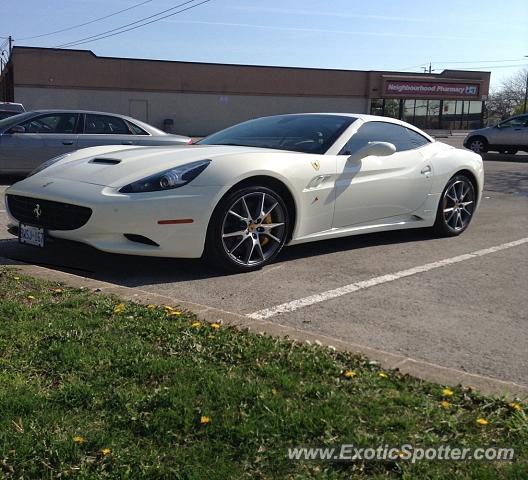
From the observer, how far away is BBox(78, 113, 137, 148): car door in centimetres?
1063

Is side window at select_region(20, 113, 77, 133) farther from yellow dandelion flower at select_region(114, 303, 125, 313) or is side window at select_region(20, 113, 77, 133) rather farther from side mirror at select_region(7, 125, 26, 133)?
yellow dandelion flower at select_region(114, 303, 125, 313)

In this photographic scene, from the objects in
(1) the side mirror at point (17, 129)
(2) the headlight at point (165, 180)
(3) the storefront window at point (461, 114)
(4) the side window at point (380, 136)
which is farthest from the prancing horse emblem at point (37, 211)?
(3) the storefront window at point (461, 114)

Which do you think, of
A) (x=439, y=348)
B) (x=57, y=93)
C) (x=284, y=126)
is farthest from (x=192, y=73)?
(x=439, y=348)

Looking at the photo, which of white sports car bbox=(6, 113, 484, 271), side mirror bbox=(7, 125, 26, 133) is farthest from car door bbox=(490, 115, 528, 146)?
side mirror bbox=(7, 125, 26, 133)

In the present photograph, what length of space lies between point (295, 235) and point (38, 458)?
3422 mm

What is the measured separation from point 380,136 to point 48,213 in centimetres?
318

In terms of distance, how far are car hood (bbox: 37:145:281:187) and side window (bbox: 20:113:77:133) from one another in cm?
519

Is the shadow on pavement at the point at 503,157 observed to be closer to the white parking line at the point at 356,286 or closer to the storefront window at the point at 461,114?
the white parking line at the point at 356,286

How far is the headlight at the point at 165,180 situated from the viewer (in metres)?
4.81

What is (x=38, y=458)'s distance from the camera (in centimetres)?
231

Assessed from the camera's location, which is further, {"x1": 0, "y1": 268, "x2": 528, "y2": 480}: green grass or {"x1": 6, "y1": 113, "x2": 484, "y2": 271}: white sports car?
{"x1": 6, "y1": 113, "x2": 484, "y2": 271}: white sports car

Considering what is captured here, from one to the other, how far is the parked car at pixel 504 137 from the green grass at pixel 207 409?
19.4 meters

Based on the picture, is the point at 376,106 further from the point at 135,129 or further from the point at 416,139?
the point at 416,139

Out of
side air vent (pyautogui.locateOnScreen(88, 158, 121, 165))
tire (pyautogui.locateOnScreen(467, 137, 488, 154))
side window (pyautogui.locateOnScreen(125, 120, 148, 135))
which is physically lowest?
side air vent (pyautogui.locateOnScreen(88, 158, 121, 165))
